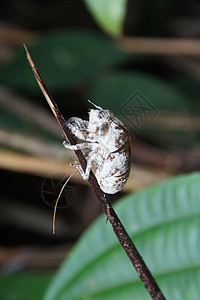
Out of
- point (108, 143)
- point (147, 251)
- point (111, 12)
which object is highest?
point (111, 12)

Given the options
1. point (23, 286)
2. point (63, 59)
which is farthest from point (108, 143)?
point (63, 59)

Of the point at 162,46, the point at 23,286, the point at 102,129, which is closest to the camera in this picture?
the point at 102,129

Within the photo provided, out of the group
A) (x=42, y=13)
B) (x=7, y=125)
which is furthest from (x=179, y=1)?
(x=7, y=125)

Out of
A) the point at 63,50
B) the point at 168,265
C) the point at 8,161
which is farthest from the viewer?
the point at 63,50

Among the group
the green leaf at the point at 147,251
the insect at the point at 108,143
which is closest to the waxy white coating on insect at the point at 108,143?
the insect at the point at 108,143

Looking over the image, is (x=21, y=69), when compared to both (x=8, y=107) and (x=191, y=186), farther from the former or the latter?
(x=191, y=186)

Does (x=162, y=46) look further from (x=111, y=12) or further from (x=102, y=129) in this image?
(x=102, y=129)
